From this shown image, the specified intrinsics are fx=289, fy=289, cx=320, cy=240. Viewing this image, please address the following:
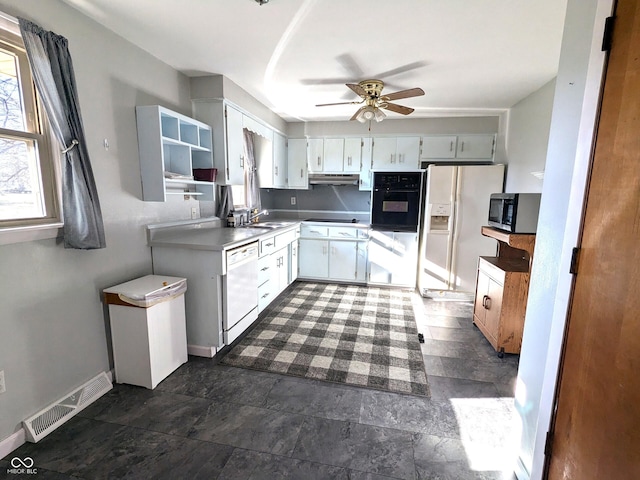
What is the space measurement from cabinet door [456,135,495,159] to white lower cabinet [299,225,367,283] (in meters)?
1.85

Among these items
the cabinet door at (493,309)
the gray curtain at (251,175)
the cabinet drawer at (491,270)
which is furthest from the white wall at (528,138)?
the gray curtain at (251,175)

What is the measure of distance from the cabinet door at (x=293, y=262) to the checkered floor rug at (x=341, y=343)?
400mm

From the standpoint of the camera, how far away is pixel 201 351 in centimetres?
239

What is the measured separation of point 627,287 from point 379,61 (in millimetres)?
2299

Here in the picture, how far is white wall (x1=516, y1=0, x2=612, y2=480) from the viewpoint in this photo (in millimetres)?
1049

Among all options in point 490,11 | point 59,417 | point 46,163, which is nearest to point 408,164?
point 490,11

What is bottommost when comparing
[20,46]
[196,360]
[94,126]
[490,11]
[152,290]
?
[196,360]

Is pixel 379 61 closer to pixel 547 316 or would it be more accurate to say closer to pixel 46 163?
pixel 547 316

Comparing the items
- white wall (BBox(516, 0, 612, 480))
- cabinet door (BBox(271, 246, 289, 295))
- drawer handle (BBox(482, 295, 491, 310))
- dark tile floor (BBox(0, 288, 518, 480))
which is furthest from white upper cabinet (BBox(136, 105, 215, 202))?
drawer handle (BBox(482, 295, 491, 310))

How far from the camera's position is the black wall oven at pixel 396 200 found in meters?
3.99

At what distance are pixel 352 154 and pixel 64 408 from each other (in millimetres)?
4121

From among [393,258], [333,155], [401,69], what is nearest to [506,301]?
[393,258]

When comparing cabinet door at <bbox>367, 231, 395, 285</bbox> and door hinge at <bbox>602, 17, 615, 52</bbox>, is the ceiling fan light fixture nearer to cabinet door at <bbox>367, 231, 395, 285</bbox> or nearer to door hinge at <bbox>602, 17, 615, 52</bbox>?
cabinet door at <bbox>367, 231, 395, 285</bbox>

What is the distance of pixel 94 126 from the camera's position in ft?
6.25
